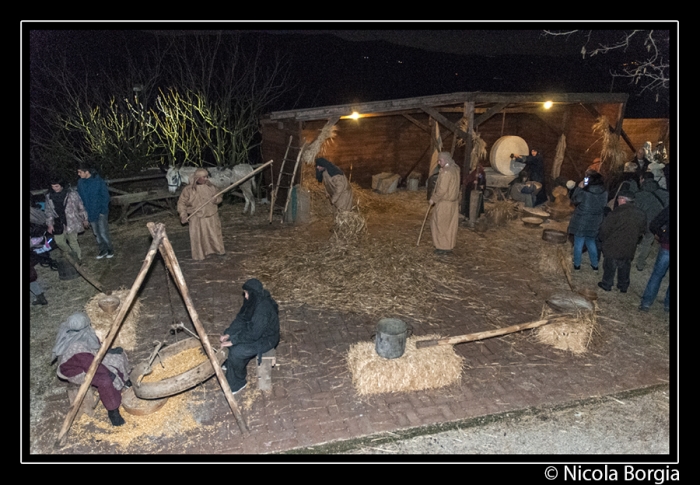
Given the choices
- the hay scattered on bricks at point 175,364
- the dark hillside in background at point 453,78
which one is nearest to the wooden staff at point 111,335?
the hay scattered on bricks at point 175,364

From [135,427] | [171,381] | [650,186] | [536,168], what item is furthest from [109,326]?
[536,168]

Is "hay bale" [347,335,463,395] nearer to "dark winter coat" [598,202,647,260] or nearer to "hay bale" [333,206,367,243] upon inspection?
"dark winter coat" [598,202,647,260]

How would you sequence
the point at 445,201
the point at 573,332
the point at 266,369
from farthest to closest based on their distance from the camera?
1. the point at 445,201
2. the point at 573,332
3. the point at 266,369

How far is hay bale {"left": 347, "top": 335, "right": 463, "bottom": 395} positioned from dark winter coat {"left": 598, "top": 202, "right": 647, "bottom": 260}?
3.71m

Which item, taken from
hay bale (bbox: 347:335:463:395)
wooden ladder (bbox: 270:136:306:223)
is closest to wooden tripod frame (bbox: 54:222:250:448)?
hay bale (bbox: 347:335:463:395)

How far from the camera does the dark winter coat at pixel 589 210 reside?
8090 mm

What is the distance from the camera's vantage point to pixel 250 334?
4.94 metres

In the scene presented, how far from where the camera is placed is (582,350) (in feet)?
19.8

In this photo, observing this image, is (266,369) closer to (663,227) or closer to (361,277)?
(361,277)

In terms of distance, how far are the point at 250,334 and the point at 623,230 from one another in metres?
5.91

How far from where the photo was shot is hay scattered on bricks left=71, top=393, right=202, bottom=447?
4531mm

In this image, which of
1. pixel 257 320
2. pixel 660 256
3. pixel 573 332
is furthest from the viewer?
pixel 660 256

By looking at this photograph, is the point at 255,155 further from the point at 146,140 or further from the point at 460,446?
the point at 460,446
